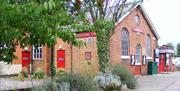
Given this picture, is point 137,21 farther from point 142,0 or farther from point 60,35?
point 60,35

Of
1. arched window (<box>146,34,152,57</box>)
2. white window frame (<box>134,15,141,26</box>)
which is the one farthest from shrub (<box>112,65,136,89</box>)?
arched window (<box>146,34,152,57</box>)

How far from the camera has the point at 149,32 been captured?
119 ft

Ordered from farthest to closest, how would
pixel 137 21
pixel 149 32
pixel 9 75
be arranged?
1. pixel 149 32
2. pixel 137 21
3. pixel 9 75

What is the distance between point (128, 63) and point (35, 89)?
1922cm

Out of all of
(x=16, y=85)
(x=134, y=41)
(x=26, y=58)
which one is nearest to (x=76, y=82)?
(x=16, y=85)

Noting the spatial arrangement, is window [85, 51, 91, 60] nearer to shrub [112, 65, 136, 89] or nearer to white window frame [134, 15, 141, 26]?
white window frame [134, 15, 141, 26]

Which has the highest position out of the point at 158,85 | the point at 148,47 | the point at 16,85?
the point at 148,47

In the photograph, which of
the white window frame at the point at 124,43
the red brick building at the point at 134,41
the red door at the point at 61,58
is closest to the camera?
the red brick building at the point at 134,41

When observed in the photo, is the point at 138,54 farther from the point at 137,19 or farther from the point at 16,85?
the point at 16,85

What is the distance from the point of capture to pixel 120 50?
29859 millimetres

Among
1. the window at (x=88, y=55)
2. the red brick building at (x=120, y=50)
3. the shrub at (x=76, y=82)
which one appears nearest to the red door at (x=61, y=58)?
the red brick building at (x=120, y=50)

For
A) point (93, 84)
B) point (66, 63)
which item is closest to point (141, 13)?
point (66, 63)

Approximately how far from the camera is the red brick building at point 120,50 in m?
28.7

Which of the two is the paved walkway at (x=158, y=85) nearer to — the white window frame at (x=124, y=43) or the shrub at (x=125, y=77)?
the shrub at (x=125, y=77)
